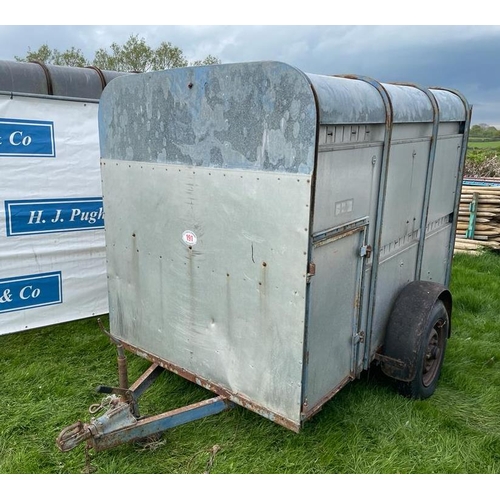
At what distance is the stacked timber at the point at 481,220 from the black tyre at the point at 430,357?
545cm

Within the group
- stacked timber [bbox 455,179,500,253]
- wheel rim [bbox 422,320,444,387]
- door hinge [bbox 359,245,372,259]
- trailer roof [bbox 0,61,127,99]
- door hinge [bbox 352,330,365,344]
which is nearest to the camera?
door hinge [bbox 359,245,372,259]

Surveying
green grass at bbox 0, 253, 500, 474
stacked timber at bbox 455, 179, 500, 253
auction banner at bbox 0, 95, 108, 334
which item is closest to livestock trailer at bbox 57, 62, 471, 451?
green grass at bbox 0, 253, 500, 474

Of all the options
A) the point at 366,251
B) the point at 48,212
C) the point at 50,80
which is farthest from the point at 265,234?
the point at 50,80

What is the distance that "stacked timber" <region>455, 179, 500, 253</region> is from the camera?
905 cm

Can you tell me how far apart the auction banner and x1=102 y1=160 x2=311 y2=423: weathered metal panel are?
165 cm

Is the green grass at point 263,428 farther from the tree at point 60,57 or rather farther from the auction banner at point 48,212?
the tree at point 60,57

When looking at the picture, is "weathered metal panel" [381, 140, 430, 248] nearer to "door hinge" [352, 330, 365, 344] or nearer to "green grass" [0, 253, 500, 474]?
"door hinge" [352, 330, 365, 344]

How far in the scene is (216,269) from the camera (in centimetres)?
310

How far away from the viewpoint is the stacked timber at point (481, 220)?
356 inches

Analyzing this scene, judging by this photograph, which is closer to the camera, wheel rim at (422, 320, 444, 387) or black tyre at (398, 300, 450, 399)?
black tyre at (398, 300, 450, 399)

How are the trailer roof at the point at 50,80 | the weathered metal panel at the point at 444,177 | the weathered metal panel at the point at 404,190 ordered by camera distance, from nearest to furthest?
1. the weathered metal panel at the point at 404,190
2. the weathered metal panel at the point at 444,177
3. the trailer roof at the point at 50,80

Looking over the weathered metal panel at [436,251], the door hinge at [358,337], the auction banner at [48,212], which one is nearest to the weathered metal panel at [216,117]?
the door hinge at [358,337]
